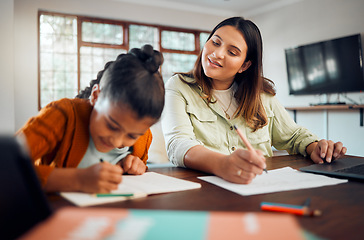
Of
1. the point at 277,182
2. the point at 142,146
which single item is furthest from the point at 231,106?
the point at 277,182

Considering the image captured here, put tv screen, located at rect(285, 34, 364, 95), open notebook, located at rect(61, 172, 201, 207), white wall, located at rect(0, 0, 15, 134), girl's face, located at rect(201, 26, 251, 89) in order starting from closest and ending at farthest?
open notebook, located at rect(61, 172, 201, 207), girl's face, located at rect(201, 26, 251, 89), white wall, located at rect(0, 0, 15, 134), tv screen, located at rect(285, 34, 364, 95)

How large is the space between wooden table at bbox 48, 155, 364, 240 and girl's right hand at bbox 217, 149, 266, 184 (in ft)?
0.24

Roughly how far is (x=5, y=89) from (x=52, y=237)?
4.69 metres

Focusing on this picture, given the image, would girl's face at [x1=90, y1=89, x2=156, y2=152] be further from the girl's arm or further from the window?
the window

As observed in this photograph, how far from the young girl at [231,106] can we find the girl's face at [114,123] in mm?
347

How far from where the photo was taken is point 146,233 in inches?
14.7

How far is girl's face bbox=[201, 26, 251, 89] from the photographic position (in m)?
1.39

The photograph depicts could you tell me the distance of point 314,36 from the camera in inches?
213

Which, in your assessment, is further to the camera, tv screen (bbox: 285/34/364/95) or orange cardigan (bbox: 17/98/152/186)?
tv screen (bbox: 285/34/364/95)

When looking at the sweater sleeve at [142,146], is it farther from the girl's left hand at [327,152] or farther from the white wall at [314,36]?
the white wall at [314,36]

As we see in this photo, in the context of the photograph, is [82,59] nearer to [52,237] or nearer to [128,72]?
[128,72]

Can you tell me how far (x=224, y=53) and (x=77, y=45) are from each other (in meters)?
4.89

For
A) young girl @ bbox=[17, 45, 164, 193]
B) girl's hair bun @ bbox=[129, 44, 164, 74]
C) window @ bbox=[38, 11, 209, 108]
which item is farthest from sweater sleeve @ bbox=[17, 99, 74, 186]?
window @ bbox=[38, 11, 209, 108]

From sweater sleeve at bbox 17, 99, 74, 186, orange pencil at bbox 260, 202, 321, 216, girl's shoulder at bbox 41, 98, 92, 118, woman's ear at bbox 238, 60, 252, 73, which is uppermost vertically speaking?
woman's ear at bbox 238, 60, 252, 73
